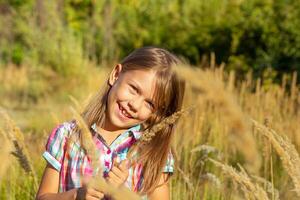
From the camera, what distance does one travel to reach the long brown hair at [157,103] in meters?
2.21

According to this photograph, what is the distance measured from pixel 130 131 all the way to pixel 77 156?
187 mm

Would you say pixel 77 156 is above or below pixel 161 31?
above

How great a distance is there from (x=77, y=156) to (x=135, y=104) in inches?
9.9

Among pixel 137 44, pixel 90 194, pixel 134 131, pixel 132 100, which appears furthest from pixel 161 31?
pixel 90 194

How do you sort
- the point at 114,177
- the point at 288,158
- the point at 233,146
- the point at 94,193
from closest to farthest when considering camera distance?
1. the point at 288,158
2. the point at 94,193
3. the point at 114,177
4. the point at 233,146

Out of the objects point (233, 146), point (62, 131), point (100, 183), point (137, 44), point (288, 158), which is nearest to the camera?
Answer: point (100, 183)

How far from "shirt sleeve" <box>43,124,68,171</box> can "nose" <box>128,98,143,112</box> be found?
245mm

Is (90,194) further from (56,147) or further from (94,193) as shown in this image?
(56,147)

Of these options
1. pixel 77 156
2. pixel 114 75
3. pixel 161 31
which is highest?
pixel 114 75

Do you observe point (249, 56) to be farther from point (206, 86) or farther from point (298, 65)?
point (206, 86)

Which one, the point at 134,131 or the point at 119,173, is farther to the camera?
the point at 134,131

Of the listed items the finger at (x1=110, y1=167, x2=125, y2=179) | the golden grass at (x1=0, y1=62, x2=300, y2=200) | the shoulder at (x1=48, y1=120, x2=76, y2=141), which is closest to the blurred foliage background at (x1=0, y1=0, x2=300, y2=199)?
the golden grass at (x1=0, y1=62, x2=300, y2=200)

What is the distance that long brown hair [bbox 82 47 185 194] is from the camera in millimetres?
2209

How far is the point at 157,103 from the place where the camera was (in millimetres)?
2199
